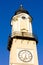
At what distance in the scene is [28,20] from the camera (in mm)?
22844

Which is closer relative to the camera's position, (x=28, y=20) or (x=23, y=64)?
(x=23, y=64)

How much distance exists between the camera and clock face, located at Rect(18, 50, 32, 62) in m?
18.8

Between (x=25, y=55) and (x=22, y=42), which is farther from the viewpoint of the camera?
(x=22, y=42)

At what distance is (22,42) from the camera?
19.8 meters

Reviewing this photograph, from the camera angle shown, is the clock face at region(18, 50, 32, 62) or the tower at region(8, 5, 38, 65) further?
the clock face at region(18, 50, 32, 62)

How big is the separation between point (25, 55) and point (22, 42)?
1470mm

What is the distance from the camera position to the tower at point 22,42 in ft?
61.3

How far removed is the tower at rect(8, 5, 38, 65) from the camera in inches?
735

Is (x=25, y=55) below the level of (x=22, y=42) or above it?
below

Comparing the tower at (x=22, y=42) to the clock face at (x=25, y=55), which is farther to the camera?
the clock face at (x=25, y=55)

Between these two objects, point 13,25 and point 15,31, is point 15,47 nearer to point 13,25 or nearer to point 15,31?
point 15,31

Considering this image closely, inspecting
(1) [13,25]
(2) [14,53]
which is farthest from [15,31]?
(2) [14,53]

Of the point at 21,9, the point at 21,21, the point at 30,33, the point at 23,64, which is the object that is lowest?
the point at 23,64

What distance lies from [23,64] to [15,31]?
4525 millimetres
